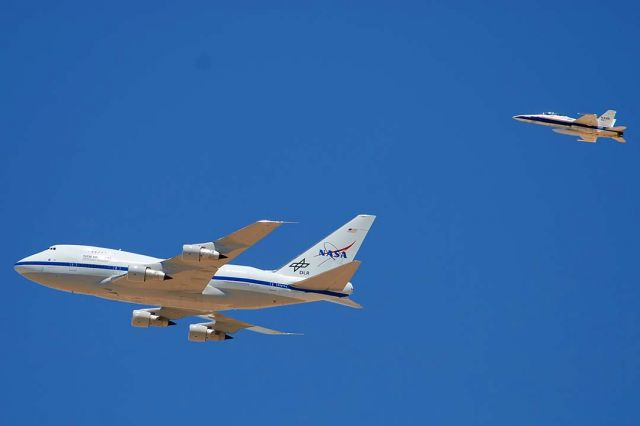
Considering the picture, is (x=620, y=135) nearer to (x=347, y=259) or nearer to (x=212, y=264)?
(x=347, y=259)

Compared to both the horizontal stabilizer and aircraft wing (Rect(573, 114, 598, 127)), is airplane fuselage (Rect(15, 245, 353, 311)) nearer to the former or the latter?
the horizontal stabilizer

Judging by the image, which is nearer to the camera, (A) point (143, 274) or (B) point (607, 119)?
(A) point (143, 274)

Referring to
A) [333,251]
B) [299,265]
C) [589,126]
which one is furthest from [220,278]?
[589,126]

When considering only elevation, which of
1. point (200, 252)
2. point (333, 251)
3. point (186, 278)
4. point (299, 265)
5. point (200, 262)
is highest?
point (333, 251)

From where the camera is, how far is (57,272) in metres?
62.6

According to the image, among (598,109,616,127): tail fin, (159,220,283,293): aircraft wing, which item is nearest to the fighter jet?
(598,109,616,127): tail fin

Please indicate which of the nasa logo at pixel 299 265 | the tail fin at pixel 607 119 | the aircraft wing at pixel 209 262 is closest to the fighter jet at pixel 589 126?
the tail fin at pixel 607 119

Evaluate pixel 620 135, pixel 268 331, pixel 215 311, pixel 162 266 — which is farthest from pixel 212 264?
pixel 620 135

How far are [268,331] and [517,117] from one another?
57498mm

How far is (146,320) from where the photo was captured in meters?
69.9

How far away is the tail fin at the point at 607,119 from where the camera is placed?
10697 cm

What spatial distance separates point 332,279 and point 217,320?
45.5 feet

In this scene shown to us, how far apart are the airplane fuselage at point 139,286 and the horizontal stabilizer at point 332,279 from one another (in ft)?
1.22

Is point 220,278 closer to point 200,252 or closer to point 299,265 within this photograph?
point 200,252
